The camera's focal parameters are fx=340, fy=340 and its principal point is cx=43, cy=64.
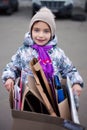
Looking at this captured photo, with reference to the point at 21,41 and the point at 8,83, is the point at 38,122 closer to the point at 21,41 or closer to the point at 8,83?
the point at 8,83

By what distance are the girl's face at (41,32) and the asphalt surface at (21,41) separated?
4.81ft

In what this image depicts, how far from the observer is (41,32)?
2.41 meters

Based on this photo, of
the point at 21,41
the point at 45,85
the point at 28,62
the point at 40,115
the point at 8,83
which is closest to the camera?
the point at 40,115

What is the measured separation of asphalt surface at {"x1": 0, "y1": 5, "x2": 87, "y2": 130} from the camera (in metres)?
4.07

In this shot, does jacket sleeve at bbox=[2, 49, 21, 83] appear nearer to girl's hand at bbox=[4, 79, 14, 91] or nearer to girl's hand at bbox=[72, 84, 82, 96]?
girl's hand at bbox=[4, 79, 14, 91]

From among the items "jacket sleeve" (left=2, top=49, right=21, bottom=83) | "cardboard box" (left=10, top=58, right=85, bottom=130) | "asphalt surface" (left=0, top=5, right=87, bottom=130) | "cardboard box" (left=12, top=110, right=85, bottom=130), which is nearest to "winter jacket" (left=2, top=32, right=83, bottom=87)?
"jacket sleeve" (left=2, top=49, right=21, bottom=83)

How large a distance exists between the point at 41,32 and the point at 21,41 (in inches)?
221

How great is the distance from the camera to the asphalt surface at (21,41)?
4070mm

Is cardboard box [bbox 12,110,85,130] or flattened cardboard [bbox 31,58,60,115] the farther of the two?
flattened cardboard [bbox 31,58,60,115]

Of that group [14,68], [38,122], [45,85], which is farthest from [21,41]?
[38,122]

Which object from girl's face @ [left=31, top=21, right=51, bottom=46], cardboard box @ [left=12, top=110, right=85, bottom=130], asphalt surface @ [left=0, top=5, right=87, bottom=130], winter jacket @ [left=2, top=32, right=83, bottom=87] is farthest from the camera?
asphalt surface @ [left=0, top=5, right=87, bottom=130]

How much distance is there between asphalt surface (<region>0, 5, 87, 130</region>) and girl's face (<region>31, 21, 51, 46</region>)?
A: 146 cm

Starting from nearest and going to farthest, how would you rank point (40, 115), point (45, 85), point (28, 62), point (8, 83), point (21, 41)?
1. point (40, 115)
2. point (45, 85)
3. point (8, 83)
4. point (28, 62)
5. point (21, 41)

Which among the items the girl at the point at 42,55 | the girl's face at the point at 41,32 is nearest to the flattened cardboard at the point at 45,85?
the girl at the point at 42,55
